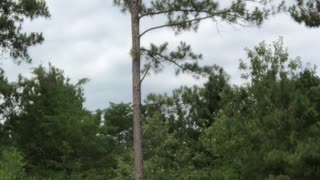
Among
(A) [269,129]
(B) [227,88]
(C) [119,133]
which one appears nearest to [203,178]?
(B) [227,88]

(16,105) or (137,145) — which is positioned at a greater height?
(16,105)

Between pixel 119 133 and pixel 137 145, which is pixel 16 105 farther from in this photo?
pixel 119 133

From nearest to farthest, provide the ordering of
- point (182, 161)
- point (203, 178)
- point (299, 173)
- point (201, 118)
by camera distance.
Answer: point (299, 173) < point (203, 178) < point (182, 161) < point (201, 118)

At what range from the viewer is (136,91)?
1806 cm

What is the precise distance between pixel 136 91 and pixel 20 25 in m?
11.3

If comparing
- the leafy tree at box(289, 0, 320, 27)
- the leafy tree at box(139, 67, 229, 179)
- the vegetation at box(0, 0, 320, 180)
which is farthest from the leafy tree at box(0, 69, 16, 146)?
the leafy tree at box(289, 0, 320, 27)

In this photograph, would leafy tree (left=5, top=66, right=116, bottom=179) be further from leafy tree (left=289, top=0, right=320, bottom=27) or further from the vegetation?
leafy tree (left=289, top=0, right=320, bottom=27)

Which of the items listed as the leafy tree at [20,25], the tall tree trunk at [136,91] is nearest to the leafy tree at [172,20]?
the tall tree trunk at [136,91]

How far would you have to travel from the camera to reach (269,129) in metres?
17.9

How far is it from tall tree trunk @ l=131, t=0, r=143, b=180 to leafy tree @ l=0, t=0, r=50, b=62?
944 centimetres

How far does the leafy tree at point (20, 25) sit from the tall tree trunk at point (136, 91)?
31.0 ft

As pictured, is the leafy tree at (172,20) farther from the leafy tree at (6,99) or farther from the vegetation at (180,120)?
the leafy tree at (6,99)

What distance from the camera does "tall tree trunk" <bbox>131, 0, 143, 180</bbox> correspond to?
17.8 m

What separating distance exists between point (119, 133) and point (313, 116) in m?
53.0
